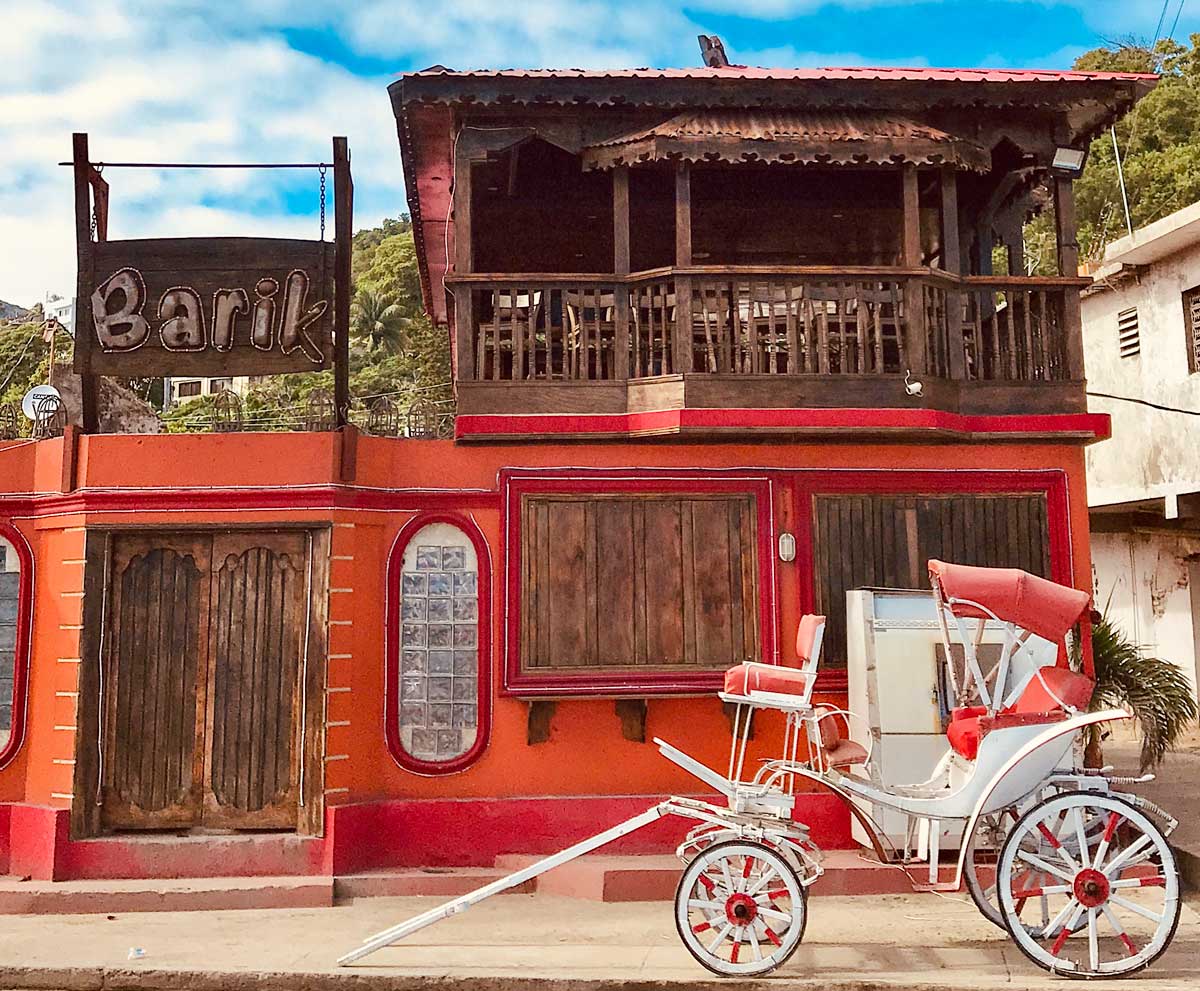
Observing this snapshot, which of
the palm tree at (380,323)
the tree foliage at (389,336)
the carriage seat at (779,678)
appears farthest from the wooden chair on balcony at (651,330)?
the palm tree at (380,323)

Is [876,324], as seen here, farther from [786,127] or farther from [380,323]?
[380,323]

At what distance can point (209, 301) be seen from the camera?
332 inches

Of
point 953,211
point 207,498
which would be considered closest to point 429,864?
point 207,498

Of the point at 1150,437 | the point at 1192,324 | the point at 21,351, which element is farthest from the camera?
the point at 21,351

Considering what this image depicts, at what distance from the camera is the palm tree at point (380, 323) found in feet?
156

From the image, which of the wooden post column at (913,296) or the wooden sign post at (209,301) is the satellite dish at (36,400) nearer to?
the wooden sign post at (209,301)

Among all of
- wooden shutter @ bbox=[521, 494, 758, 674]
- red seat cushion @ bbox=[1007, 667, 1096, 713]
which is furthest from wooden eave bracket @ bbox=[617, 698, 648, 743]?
red seat cushion @ bbox=[1007, 667, 1096, 713]

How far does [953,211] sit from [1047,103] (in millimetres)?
1193

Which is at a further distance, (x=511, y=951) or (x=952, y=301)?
(x=952, y=301)

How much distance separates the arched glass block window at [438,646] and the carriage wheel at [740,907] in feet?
9.45

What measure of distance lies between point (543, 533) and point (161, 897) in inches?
141

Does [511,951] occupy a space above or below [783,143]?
below

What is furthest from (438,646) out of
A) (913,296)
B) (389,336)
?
(389,336)

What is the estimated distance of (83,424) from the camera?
851 cm
